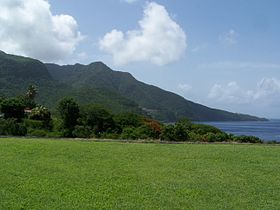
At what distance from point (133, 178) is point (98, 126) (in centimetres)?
3024

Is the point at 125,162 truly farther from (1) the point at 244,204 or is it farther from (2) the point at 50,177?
(1) the point at 244,204

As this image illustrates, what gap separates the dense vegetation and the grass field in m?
13.7

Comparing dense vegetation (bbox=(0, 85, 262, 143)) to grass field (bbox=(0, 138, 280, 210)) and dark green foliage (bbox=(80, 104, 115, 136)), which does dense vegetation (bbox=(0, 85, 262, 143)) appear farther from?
grass field (bbox=(0, 138, 280, 210))

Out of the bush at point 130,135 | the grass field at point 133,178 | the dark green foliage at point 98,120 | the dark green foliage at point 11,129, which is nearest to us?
the grass field at point 133,178

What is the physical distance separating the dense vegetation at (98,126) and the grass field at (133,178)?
1368 centimetres

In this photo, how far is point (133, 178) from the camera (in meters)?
14.2

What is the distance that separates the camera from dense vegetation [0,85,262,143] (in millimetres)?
35406

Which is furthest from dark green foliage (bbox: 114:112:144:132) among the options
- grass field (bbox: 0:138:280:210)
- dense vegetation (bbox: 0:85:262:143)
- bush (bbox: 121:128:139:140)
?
grass field (bbox: 0:138:280:210)

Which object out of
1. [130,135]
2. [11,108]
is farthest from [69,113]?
[11,108]

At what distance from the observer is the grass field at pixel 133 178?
11.0 metres

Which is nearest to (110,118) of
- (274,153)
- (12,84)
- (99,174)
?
(274,153)

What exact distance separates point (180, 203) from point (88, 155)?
8.85 metres

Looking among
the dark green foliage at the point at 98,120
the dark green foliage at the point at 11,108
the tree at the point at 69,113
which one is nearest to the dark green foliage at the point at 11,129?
the tree at the point at 69,113

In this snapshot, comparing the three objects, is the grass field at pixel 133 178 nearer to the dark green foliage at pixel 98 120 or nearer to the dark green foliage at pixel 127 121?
the dark green foliage at pixel 98 120
